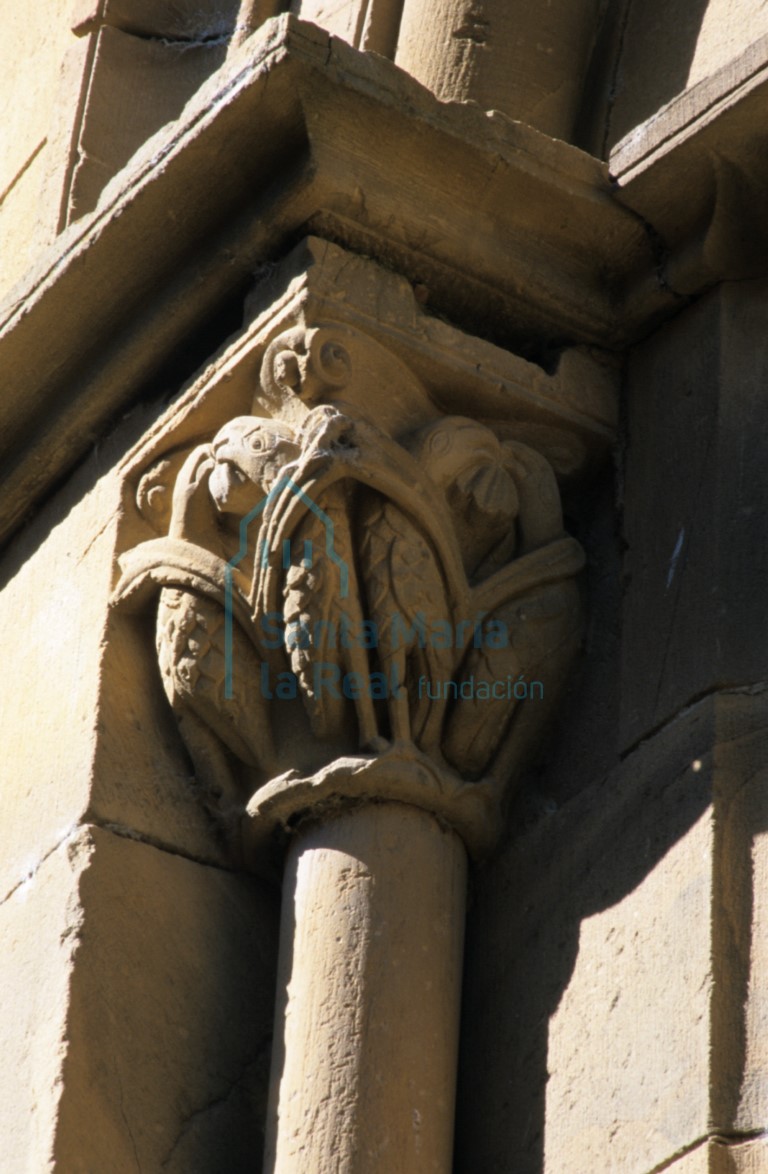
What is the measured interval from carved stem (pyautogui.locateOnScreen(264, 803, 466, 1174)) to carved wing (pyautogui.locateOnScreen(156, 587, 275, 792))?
5.8 inches

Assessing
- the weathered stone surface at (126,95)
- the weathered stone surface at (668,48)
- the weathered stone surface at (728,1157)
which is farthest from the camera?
the weathered stone surface at (126,95)

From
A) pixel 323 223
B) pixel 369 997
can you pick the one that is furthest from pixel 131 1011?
pixel 323 223

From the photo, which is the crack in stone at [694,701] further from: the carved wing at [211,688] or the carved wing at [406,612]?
the carved wing at [211,688]

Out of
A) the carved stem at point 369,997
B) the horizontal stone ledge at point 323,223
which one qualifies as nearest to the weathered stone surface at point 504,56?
the horizontal stone ledge at point 323,223

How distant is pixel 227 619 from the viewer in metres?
2.91

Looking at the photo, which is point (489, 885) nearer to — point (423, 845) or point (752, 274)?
point (423, 845)

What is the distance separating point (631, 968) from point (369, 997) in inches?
11.6

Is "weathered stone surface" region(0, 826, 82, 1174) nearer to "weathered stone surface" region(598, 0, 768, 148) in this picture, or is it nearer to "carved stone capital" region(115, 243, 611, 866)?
"carved stone capital" region(115, 243, 611, 866)

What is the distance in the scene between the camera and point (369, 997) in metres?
2.67

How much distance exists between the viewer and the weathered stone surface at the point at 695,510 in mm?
2777

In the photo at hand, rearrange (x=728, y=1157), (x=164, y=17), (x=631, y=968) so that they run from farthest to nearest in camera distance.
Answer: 1. (x=164, y=17)
2. (x=631, y=968)
3. (x=728, y=1157)

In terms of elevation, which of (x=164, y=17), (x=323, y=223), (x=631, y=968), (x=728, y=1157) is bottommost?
(x=728, y=1157)

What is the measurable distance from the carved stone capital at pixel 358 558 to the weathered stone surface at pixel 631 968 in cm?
14

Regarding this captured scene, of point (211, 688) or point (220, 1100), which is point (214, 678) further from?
point (220, 1100)
